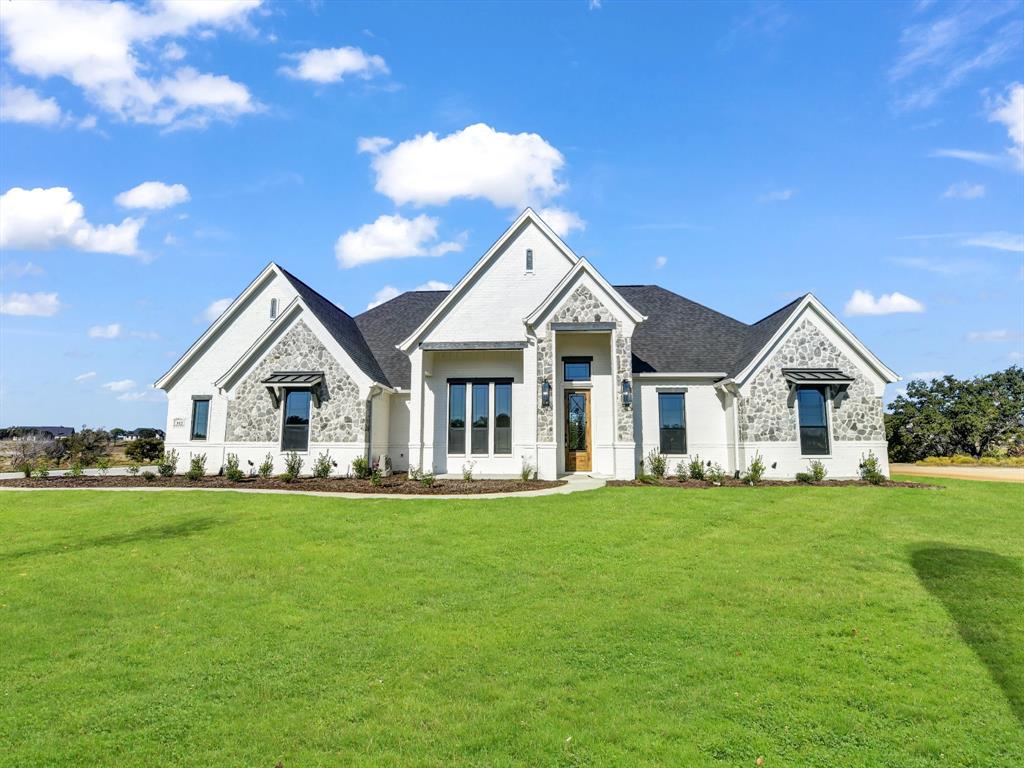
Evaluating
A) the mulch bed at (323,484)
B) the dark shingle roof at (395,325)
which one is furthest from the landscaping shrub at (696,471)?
the dark shingle roof at (395,325)

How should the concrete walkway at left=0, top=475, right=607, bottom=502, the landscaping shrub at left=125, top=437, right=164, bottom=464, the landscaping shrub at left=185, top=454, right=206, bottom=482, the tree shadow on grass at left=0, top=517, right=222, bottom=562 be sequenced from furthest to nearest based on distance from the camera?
1. the landscaping shrub at left=125, top=437, right=164, bottom=464
2. the landscaping shrub at left=185, top=454, right=206, bottom=482
3. the concrete walkway at left=0, top=475, right=607, bottom=502
4. the tree shadow on grass at left=0, top=517, right=222, bottom=562

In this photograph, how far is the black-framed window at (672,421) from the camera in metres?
20.2

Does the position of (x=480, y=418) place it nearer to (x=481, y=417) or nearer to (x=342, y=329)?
(x=481, y=417)

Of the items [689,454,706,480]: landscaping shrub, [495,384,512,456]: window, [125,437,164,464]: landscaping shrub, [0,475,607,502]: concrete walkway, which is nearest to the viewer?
[0,475,607,502]: concrete walkway

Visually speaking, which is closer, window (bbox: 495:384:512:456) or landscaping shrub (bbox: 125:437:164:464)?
window (bbox: 495:384:512:456)

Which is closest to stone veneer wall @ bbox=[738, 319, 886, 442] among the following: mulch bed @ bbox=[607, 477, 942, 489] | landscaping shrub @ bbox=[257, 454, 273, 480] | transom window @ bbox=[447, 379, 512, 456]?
mulch bed @ bbox=[607, 477, 942, 489]

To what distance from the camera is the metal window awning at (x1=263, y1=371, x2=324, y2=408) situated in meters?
19.8

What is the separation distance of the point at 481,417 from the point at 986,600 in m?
15.6

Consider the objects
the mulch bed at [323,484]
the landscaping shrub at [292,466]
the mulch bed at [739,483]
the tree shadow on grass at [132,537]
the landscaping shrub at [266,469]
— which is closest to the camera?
the tree shadow on grass at [132,537]

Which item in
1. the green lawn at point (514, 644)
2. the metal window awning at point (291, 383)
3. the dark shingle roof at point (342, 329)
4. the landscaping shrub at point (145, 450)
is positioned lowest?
the green lawn at point (514, 644)

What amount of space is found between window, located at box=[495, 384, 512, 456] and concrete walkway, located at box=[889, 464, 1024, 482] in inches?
632

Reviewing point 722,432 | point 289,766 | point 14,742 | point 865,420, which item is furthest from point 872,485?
point 14,742

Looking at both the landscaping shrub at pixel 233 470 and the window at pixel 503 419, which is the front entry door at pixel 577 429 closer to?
the window at pixel 503 419

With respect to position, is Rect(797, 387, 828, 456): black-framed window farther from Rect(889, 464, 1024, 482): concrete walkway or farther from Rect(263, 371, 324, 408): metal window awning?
Rect(263, 371, 324, 408): metal window awning
